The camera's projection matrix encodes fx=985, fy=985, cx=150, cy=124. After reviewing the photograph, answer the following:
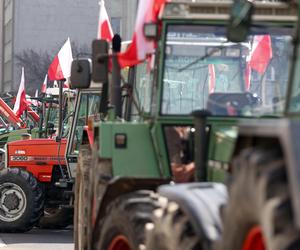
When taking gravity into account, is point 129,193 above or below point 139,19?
below

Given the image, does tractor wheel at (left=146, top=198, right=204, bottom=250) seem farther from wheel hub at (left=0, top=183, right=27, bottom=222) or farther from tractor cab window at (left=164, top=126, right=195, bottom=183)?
wheel hub at (left=0, top=183, right=27, bottom=222)

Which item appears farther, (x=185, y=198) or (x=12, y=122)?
(x=12, y=122)

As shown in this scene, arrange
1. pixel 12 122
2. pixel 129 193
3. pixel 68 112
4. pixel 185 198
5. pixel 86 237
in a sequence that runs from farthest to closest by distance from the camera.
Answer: pixel 12 122 < pixel 68 112 < pixel 86 237 < pixel 129 193 < pixel 185 198

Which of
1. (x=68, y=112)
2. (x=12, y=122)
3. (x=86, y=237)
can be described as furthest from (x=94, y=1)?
(x=86, y=237)

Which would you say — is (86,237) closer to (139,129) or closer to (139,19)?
(139,129)

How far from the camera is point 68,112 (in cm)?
1842

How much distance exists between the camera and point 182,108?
7930 millimetres

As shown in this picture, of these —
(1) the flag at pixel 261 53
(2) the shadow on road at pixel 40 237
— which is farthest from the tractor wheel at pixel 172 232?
(2) the shadow on road at pixel 40 237

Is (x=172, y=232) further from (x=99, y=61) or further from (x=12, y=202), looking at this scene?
(x=12, y=202)

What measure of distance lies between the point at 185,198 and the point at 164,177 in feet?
7.11

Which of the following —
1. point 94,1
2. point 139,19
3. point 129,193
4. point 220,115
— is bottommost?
point 129,193

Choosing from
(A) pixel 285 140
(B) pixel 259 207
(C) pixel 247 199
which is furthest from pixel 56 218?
(A) pixel 285 140

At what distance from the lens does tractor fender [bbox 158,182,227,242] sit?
210 inches

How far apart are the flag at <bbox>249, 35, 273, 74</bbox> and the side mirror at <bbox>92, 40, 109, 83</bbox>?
4.13 feet
